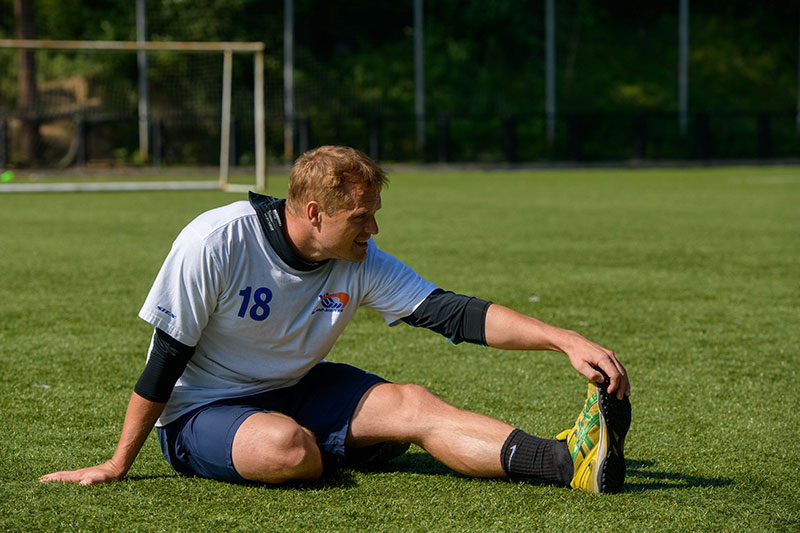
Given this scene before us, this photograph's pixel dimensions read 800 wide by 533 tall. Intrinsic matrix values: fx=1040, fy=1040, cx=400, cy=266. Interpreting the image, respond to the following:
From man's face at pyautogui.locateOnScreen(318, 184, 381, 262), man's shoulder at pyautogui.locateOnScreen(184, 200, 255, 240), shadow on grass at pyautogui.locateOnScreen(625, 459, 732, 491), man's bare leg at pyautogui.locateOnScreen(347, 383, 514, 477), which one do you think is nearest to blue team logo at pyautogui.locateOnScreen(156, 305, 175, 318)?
man's shoulder at pyautogui.locateOnScreen(184, 200, 255, 240)

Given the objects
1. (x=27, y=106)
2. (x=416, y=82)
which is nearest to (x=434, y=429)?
(x=27, y=106)

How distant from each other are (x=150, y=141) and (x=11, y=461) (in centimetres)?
2561

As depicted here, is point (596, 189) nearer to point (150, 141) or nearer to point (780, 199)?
point (780, 199)

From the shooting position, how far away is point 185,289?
3.11 metres

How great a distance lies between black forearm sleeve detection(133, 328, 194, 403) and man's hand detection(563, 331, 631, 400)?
1158 millimetres

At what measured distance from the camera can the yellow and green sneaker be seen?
118 inches

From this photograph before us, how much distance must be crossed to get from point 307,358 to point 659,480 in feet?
3.97

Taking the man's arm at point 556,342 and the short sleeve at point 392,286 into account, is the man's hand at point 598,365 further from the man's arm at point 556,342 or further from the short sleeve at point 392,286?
the short sleeve at point 392,286

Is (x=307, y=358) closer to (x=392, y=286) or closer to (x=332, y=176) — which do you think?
(x=392, y=286)

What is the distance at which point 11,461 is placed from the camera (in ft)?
11.5

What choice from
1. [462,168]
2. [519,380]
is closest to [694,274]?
[519,380]

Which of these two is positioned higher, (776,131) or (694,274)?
(776,131)

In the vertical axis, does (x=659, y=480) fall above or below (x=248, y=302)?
below

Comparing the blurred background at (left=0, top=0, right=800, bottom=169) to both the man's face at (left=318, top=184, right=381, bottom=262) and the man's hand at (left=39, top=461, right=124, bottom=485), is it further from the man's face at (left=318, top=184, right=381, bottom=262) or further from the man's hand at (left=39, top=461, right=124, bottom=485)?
the man's face at (left=318, top=184, right=381, bottom=262)
